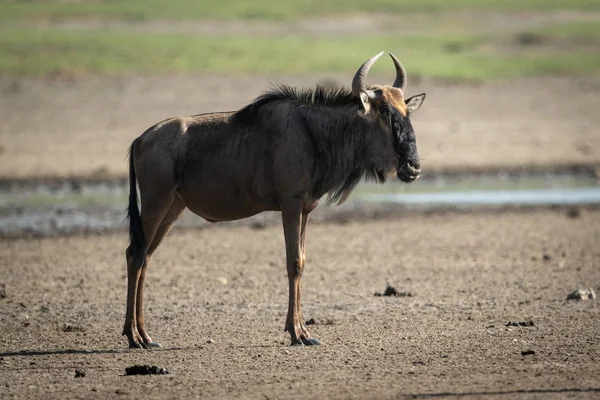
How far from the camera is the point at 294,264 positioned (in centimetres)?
1116

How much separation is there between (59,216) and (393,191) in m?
6.12

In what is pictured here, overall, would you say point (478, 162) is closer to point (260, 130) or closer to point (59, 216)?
point (59, 216)


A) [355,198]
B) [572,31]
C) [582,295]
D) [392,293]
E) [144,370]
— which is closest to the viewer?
[144,370]

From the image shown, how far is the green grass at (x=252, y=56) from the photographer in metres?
33.5

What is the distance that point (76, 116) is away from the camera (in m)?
27.3

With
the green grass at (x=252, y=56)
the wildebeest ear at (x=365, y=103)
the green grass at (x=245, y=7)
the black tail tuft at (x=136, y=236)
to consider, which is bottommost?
the black tail tuft at (x=136, y=236)

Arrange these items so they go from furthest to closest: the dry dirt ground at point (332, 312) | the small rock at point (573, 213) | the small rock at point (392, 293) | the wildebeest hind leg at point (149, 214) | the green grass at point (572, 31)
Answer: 1. the green grass at point (572, 31)
2. the small rock at point (573, 213)
3. the small rock at point (392, 293)
4. the wildebeest hind leg at point (149, 214)
5. the dry dirt ground at point (332, 312)

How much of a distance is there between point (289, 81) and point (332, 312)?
2041 centimetres

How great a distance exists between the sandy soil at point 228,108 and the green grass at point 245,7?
1499 cm

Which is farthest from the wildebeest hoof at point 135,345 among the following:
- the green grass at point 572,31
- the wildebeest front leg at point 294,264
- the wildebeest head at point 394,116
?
the green grass at point 572,31

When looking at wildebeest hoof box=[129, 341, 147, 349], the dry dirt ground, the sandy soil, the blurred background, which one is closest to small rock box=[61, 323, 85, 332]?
the dry dirt ground

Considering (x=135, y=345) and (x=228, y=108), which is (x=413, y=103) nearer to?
(x=135, y=345)

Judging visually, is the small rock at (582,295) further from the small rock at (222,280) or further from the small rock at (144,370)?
the small rock at (144,370)

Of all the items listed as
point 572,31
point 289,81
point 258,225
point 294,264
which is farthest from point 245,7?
point 294,264
